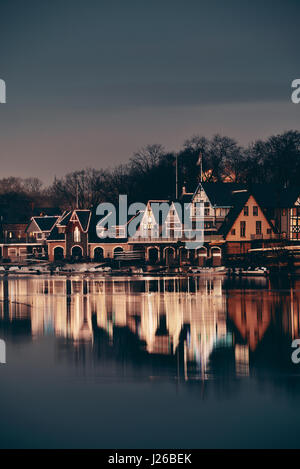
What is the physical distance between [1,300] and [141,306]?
37.2 feet

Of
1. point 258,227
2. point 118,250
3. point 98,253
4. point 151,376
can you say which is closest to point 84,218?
point 98,253

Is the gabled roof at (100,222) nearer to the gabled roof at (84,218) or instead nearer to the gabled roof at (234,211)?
the gabled roof at (84,218)

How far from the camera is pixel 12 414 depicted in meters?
20.2

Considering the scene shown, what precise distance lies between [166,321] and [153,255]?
193 ft

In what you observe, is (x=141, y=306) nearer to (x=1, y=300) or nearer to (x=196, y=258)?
(x=1, y=300)

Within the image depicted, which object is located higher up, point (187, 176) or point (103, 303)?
point (187, 176)

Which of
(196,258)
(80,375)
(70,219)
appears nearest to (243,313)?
(80,375)

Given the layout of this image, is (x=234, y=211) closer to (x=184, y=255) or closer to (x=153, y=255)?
(x=184, y=255)

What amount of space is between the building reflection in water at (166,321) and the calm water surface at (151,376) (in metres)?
0.07

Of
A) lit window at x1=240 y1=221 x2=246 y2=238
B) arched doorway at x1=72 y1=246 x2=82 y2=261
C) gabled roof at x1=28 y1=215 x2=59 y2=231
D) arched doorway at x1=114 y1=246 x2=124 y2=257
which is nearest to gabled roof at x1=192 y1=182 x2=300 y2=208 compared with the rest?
lit window at x1=240 y1=221 x2=246 y2=238

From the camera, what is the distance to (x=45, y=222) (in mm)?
122312

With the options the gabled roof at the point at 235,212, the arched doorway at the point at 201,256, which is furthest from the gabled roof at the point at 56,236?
the gabled roof at the point at 235,212

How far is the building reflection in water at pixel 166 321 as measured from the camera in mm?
27125
